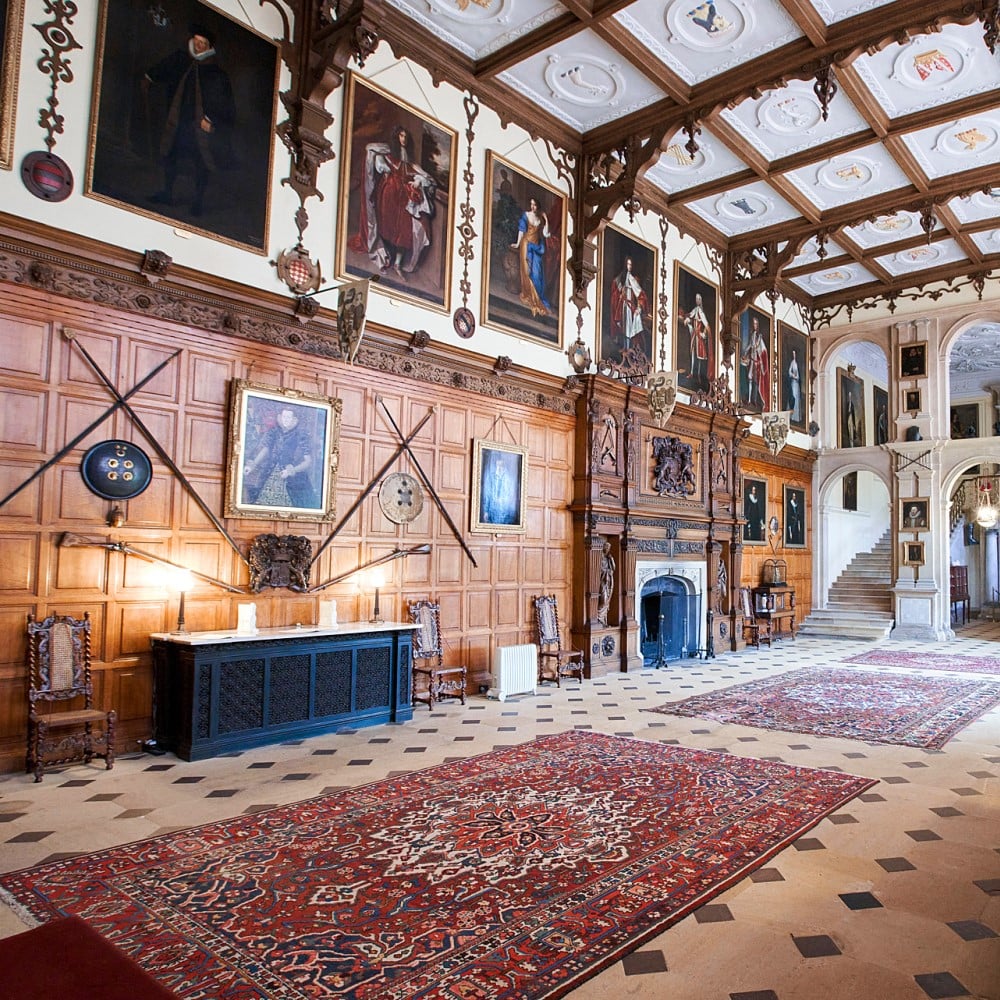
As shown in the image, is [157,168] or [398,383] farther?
[398,383]

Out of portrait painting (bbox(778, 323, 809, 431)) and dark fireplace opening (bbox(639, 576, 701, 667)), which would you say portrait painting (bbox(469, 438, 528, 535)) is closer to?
dark fireplace opening (bbox(639, 576, 701, 667))

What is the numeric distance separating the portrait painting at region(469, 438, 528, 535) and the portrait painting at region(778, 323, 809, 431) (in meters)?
8.75

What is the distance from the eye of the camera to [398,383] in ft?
26.9

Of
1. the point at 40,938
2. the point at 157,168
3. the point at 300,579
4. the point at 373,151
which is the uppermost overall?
the point at 373,151

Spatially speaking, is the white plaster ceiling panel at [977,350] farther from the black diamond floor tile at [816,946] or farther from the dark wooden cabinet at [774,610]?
the black diamond floor tile at [816,946]

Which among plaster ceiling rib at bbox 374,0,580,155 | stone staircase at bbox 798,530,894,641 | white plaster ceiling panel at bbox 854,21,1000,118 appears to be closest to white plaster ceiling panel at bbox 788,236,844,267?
white plaster ceiling panel at bbox 854,21,1000,118

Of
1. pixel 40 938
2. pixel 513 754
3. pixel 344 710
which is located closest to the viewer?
pixel 40 938

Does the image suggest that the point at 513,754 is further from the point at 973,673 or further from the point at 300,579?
the point at 973,673

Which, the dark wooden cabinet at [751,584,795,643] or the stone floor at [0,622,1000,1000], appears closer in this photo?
the stone floor at [0,622,1000,1000]

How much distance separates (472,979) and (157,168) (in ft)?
20.3

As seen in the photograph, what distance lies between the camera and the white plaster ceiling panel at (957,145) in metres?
10.4

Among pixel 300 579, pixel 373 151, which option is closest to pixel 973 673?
pixel 300 579

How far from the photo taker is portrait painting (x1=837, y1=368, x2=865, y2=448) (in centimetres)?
1785

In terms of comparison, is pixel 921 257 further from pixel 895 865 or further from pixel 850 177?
pixel 895 865
